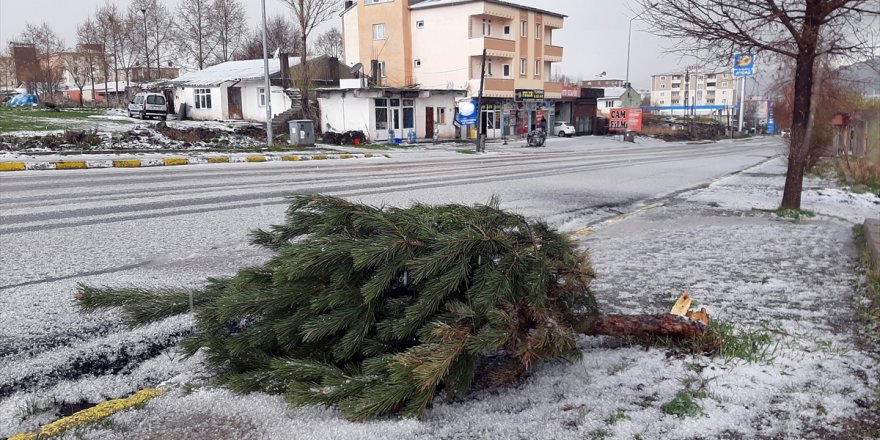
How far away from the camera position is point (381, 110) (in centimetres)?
3953

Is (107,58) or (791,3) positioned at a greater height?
(107,58)

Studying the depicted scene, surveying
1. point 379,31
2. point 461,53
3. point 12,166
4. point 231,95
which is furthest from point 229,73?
point 12,166

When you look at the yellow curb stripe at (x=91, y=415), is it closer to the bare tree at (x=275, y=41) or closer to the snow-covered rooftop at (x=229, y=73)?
the snow-covered rooftop at (x=229, y=73)

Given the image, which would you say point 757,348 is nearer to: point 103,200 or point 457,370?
point 457,370

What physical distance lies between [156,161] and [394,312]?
17.9 meters

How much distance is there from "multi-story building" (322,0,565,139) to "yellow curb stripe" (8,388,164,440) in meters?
40.8

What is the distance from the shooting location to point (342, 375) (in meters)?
2.98

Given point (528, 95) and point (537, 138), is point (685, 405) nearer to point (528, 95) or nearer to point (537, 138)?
point (537, 138)

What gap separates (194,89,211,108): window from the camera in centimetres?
4628

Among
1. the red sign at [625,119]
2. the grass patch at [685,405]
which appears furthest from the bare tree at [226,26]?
the grass patch at [685,405]

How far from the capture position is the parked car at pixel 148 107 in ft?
136

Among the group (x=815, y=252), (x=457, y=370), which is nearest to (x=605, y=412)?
(x=457, y=370)

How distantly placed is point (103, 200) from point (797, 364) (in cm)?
1019

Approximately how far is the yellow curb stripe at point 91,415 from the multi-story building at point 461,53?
4079 centimetres
